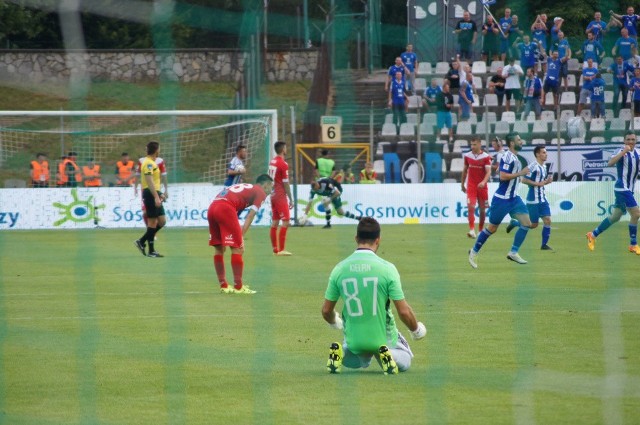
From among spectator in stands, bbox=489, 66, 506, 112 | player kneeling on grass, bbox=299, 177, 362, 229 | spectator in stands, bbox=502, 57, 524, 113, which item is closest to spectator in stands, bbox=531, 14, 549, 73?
spectator in stands, bbox=502, 57, 524, 113

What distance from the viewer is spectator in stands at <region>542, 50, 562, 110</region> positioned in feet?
113

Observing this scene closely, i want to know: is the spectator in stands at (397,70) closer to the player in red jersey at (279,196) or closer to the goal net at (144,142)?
the goal net at (144,142)

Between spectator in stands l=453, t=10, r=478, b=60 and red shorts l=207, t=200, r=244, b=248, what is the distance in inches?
859

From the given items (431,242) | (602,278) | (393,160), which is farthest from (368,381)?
(393,160)

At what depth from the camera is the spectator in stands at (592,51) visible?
3247 cm

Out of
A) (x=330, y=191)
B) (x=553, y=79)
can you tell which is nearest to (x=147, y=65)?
(x=553, y=79)

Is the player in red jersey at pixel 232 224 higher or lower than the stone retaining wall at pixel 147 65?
lower

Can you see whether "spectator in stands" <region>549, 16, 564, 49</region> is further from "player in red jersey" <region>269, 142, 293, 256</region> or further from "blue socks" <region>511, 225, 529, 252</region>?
"blue socks" <region>511, 225, 529, 252</region>

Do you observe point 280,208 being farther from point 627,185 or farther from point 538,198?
point 627,185

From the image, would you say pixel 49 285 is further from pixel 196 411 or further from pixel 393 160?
pixel 393 160

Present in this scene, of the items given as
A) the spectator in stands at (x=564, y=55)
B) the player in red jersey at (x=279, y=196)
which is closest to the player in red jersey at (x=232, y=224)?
the player in red jersey at (x=279, y=196)

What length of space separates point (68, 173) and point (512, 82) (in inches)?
545

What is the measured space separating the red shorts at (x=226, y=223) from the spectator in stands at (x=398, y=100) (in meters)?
21.5

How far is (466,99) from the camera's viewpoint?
117 ft
